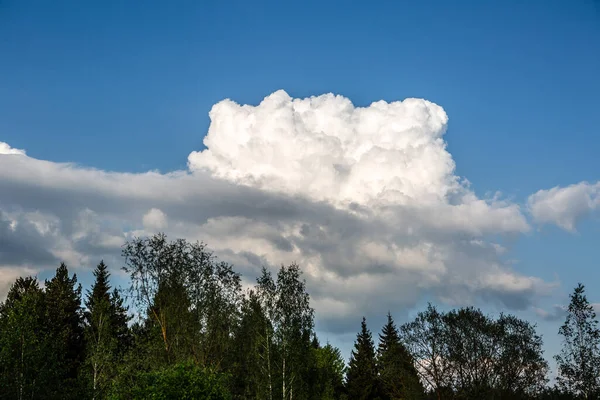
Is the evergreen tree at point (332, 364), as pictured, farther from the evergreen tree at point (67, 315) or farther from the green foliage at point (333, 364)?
the evergreen tree at point (67, 315)

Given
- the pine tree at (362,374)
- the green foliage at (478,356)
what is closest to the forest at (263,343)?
the green foliage at (478,356)

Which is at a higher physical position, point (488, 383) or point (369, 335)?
point (369, 335)

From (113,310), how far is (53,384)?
3098 cm

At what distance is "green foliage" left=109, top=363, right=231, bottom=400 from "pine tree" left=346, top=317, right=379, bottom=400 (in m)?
47.9

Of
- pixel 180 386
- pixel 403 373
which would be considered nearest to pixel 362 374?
pixel 403 373

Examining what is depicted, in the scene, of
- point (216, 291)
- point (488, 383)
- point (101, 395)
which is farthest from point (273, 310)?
point (488, 383)

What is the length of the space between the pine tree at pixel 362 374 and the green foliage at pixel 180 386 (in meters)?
47.9

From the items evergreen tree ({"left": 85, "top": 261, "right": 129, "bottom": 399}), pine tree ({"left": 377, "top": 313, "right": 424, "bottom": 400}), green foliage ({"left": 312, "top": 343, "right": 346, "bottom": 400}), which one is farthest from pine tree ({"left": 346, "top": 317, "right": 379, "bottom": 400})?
evergreen tree ({"left": 85, "top": 261, "right": 129, "bottom": 399})

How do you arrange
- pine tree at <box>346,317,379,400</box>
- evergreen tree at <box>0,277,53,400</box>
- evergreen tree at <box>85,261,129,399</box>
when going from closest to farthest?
evergreen tree at <box>0,277,53,400</box> < evergreen tree at <box>85,261,129,399</box> < pine tree at <box>346,317,379,400</box>

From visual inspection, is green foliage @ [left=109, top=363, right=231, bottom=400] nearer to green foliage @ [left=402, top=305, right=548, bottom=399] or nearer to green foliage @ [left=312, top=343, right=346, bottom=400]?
green foliage @ [left=402, top=305, right=548, bottom=399]

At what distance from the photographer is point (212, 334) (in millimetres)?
64500

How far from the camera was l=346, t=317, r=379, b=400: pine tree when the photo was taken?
93562 mm

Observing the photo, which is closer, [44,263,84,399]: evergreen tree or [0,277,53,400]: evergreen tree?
[0,277,53,400]: evergreen tree

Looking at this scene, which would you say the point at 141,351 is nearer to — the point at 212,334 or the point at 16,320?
the point at 212,334
